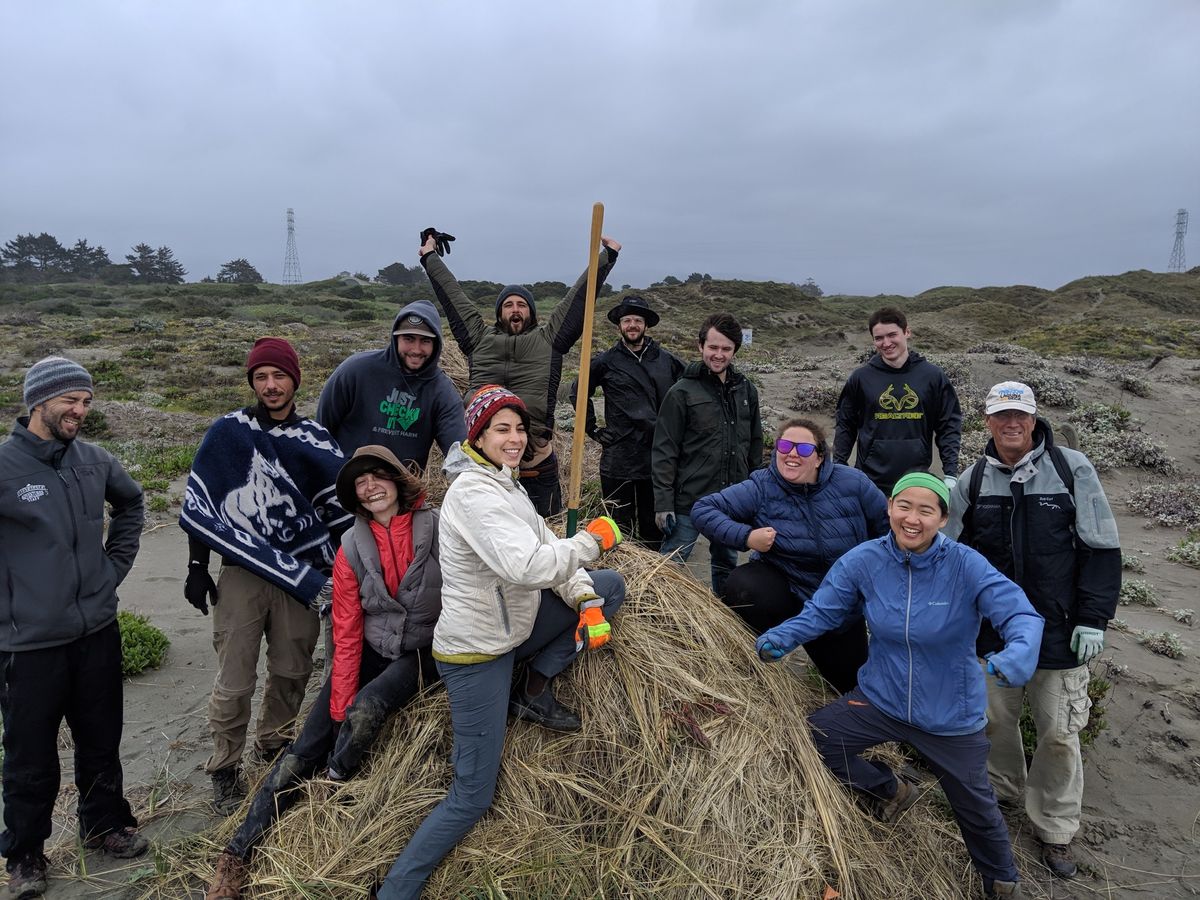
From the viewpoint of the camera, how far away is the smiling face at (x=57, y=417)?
3.36 meters

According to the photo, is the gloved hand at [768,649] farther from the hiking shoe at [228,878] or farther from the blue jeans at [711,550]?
the hiking shoe at [228,878]

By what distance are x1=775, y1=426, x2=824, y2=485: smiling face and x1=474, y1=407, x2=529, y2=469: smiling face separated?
64.2 inches

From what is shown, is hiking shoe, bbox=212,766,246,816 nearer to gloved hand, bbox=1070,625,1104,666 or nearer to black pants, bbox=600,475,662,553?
black pants, bbox=600,475,662,553

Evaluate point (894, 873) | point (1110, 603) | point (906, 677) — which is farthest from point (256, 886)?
point (1110, 603)

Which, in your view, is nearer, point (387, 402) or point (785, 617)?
point (785, 617)

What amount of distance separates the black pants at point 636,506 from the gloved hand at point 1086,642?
2.92 m

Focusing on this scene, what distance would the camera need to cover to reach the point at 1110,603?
340 cm

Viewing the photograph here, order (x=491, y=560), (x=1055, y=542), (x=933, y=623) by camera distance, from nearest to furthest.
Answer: (x=491, y=560) → (x=933, y=623) → (x=1055, y=542)

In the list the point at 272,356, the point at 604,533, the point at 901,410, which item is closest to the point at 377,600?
the point at 604,533

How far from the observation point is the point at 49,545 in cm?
333

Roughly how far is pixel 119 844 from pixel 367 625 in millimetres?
1734

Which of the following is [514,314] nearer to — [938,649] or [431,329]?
[431,329]

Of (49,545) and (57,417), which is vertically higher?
(57,417)

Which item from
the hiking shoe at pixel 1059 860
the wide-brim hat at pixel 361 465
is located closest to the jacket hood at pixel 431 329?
the wide-brim hat at pixel 361 465
